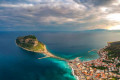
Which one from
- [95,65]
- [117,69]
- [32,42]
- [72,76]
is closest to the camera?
[72,76]

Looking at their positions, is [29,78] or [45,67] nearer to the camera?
[29,78]

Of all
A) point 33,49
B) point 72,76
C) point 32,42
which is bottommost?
point 72,76

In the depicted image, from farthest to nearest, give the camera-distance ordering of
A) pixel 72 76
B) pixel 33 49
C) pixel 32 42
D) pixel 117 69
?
pixel 32 42, pixel 33 49, pixel 117 69, pixel 72 76

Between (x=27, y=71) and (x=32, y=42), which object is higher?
(x=32, y=42)

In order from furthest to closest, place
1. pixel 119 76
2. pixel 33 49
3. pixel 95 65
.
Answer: pixel 33 49, pixel 95 65, pixel 119 76

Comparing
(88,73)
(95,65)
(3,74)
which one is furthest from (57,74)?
(3,74)

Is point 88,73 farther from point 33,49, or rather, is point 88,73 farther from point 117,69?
point 33,49

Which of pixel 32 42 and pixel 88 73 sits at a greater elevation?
pixel 32 42

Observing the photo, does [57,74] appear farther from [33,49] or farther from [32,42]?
[32,42]

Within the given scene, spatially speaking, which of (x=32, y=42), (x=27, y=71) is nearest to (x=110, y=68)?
(x=27, y=71)
